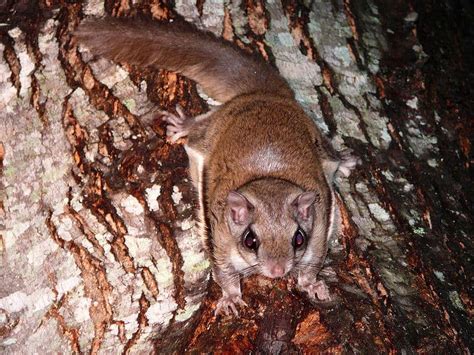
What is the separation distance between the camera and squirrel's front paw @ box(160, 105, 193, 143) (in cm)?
293

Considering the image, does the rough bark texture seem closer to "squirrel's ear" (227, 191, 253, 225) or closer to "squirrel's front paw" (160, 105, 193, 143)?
"squirrel's front paw" (160, 105, 193, 143)

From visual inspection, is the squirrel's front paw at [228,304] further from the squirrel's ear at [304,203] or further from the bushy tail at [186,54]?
the bushy tail at [186,54]

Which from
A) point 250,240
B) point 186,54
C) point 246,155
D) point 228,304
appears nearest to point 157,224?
point 228,304

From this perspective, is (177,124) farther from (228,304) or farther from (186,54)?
(228,304)

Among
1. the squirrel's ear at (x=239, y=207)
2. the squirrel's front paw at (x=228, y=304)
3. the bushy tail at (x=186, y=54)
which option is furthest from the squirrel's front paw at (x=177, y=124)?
the squirrel's front paw at (x=228, y=304)

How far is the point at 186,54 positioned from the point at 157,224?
3.38ft

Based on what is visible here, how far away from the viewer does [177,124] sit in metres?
3.02

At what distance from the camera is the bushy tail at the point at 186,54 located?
3.01 m

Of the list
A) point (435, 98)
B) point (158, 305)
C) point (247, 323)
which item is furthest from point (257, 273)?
point (435, 98)

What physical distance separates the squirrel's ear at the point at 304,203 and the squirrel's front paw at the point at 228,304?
64 centimetres

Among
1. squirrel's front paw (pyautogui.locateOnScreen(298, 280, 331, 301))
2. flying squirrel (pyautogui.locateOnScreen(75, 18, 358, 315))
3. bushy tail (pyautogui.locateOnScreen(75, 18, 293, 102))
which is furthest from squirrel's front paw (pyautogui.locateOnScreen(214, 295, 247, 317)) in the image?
bushy tail (pyautogui.locateOnScreen(75, 18, 293, 102))

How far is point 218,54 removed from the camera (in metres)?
3.38

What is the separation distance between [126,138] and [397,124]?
1.31 metres

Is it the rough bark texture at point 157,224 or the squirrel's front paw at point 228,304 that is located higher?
the rough bark texture at point 157,224
